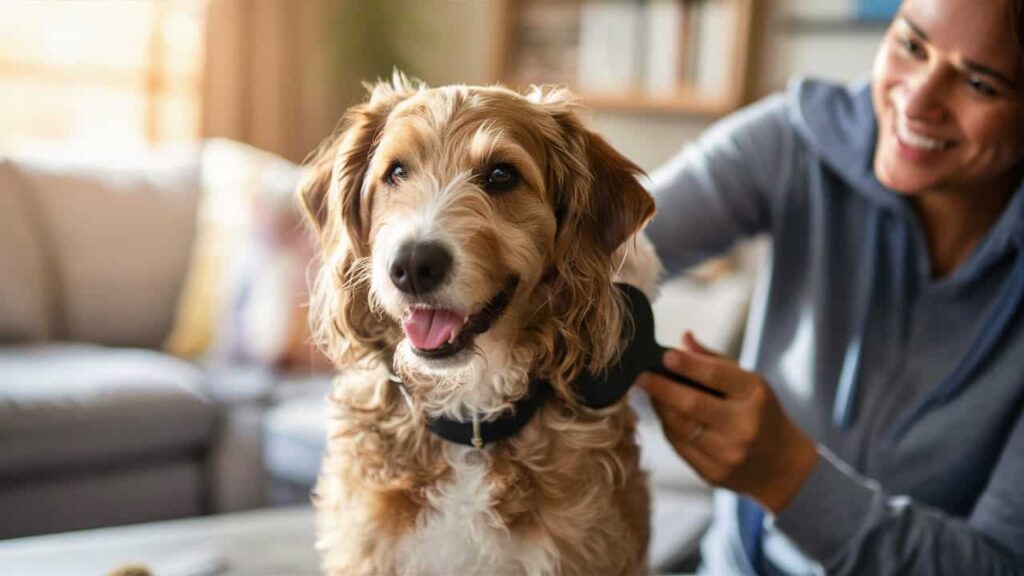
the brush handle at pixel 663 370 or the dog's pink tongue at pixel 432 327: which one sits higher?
the dog's pink tongue at pixel 432 327

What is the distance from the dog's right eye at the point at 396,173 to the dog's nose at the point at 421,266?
0.62 ft

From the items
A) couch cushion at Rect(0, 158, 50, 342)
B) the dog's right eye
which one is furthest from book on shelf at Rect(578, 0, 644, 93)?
the dog's right eye

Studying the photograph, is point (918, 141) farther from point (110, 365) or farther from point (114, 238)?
point (114, 238)

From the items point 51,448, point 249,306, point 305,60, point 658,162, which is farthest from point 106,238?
point 658,162

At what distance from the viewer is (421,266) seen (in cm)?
110

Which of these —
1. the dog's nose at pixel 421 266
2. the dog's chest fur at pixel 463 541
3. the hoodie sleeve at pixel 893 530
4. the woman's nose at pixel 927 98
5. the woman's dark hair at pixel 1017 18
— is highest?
the woman's dark hair at pixel 1017 18

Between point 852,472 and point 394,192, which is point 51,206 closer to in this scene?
point 394,192

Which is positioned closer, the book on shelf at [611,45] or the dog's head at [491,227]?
the dog's head at [491,227]

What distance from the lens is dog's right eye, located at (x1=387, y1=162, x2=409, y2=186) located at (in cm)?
127

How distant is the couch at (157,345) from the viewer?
2.89 metres

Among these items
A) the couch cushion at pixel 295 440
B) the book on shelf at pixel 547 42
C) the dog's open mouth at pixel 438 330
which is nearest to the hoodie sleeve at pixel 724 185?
the dog's open mouth at pixel 438 330

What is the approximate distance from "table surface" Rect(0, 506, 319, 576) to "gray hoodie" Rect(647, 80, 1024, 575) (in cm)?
79

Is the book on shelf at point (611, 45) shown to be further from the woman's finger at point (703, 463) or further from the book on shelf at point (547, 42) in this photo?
the woman's finger at point (703, 463)

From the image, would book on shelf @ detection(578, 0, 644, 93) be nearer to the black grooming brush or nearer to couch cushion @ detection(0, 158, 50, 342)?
couch cushion @ detection(0, 158, 50, 342)
